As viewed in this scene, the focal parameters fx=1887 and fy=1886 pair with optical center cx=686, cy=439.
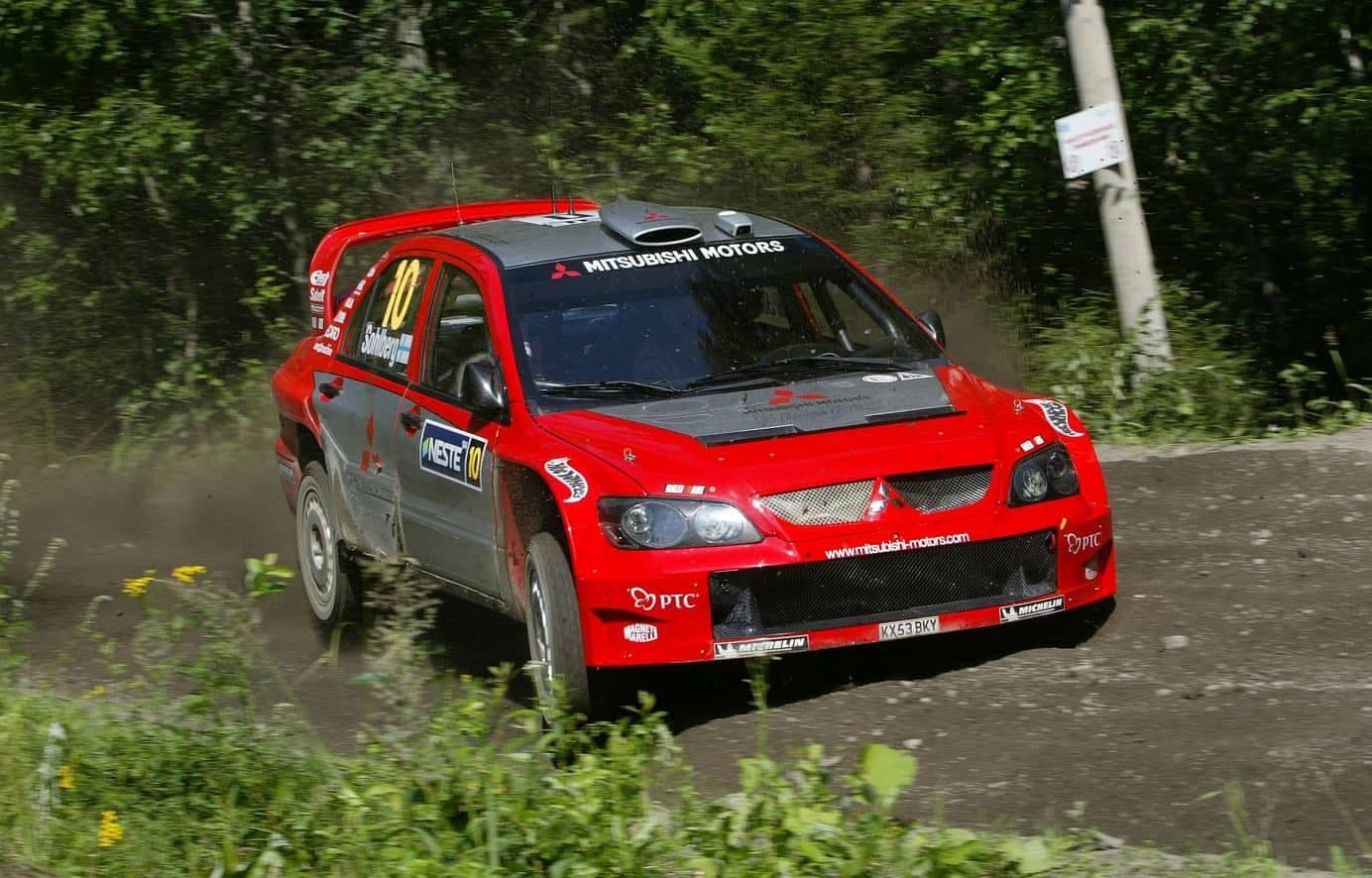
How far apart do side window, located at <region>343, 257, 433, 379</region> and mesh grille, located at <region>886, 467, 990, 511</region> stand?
2474mm

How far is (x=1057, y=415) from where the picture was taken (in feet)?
21.9

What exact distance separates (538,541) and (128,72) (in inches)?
387

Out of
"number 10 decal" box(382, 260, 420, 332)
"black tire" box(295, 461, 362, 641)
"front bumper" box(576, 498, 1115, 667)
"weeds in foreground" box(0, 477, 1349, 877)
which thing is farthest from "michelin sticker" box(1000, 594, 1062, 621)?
"black tire" box(295, 461, 362, 641)

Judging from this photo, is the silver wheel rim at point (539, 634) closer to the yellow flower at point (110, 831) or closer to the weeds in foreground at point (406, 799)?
the weeds in foreground at point (406, 799)

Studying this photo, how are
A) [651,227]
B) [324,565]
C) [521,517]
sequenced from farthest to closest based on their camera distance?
[324,565], [651,227], [521,517]

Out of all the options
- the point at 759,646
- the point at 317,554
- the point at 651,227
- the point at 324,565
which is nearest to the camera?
the point at 759,646

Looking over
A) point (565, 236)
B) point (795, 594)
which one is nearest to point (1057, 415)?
point (795, 594)

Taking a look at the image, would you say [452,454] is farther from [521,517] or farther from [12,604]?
[12,604]

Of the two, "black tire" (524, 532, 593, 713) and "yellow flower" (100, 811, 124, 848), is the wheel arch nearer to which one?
"black tire" (524, 532, 593, 713)

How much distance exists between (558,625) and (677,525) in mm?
502

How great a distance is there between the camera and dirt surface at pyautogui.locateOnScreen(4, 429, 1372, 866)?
4.88 metres

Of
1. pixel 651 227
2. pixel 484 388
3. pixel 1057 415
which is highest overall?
pixel 651 227

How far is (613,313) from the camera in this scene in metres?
7.14

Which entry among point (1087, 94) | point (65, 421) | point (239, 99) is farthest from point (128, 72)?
point (1087, 94)
